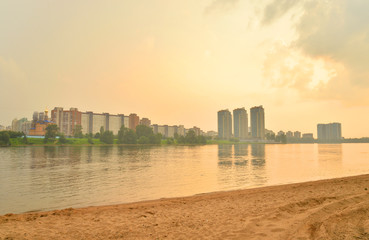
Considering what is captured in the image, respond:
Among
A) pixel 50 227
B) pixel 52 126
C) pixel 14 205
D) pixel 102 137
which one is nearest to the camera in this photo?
pixel 50 227

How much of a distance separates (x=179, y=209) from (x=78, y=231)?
627cm

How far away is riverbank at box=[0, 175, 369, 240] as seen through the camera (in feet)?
31.6

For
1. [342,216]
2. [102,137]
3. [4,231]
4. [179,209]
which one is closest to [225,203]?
[179,209]

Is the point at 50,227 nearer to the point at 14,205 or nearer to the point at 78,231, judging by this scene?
the point at 78,231

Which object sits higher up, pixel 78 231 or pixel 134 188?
pixel 78 231

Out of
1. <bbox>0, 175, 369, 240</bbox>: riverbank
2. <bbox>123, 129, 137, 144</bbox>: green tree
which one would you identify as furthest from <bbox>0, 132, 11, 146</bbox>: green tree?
<bbox>0, 175, 369, 240</bbox>: riverbank

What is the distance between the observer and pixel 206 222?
456 inches

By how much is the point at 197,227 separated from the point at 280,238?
3.65 m

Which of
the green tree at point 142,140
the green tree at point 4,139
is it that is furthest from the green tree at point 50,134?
the green tree at point 142,140

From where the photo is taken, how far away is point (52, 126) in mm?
168125

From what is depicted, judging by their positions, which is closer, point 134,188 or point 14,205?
point 14,205

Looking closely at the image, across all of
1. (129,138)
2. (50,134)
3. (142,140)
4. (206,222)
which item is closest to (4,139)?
(50,134)

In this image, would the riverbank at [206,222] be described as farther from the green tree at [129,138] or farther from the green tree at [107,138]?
the green tree at [129,138]

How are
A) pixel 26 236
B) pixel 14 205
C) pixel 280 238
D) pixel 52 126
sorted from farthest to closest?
pixel 52 126
pixel 14 205
pixel 26 236
pixel 280 238
